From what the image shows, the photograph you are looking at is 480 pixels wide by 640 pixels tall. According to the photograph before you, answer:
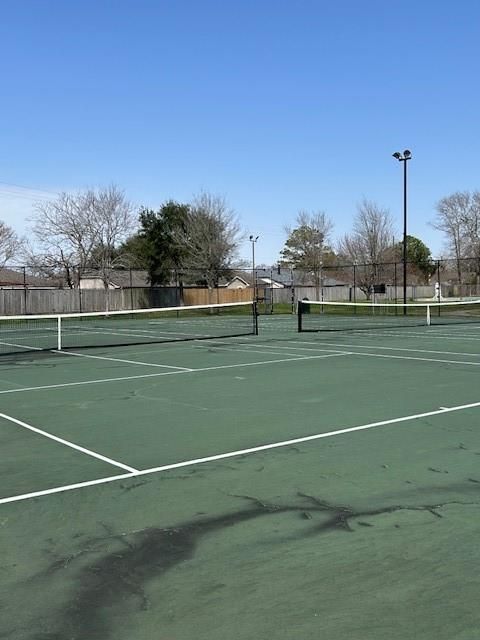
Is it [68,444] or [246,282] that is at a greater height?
[246,282]

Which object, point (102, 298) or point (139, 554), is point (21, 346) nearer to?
point (139, 554)

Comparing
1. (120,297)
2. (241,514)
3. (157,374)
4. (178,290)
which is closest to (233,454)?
(241,514)

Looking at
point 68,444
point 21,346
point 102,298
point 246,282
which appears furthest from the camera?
point 246,282

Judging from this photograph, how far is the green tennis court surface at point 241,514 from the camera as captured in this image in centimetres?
333

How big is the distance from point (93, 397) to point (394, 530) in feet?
22.8

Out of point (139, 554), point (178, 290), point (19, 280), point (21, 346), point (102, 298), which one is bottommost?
point (139, 554)

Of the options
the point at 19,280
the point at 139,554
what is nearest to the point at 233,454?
the point at 139,554

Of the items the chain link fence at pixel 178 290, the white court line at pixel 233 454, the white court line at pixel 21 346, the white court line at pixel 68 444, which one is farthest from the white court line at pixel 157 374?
the chain link fence at pixel 178 290

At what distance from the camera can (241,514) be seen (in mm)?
4812

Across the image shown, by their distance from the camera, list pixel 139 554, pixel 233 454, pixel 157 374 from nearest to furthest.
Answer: pixel 139 554 < pixel 233 454 < pixel 157 374

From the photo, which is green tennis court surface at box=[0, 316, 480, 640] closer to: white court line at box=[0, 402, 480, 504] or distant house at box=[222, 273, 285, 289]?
white court line at box=[0, 402, 480, 504]

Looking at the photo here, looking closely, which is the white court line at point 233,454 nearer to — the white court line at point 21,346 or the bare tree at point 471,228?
the white court line at point 21,346

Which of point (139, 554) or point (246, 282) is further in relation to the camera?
point (246, 282)

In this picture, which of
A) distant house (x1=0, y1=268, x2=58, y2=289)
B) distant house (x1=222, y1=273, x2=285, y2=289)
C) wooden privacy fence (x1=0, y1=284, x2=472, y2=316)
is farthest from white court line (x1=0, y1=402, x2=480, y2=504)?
distant house (x1=222, y1=273, x2=285, y2=289)
